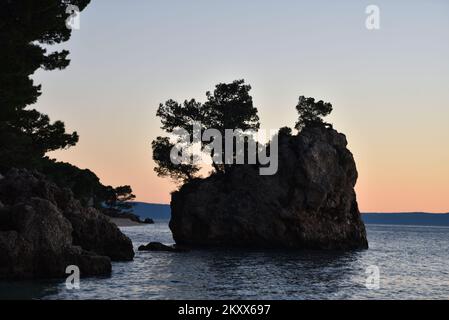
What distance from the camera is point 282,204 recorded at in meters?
69.8

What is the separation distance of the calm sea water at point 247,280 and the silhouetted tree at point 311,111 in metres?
26.2

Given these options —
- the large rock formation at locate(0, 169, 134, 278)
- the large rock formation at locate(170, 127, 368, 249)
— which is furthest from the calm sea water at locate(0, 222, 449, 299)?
the large rock formation at locate(170, 127, 368, 249)

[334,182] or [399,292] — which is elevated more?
[334,182]

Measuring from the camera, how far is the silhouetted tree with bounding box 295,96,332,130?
80.7 m

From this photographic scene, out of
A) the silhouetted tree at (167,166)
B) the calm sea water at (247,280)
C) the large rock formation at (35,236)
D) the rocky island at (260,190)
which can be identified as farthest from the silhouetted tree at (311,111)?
the large rock formation at (35,236)

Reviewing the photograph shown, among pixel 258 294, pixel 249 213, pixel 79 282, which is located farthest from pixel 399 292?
pixel 249 213

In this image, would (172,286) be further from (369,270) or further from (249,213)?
(249,213)

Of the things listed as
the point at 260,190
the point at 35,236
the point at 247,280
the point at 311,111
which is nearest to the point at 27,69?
the point at 35,236

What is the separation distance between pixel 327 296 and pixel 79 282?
14036 mm

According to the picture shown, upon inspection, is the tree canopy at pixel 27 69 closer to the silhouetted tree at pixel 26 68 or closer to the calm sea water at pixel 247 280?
the silhouetted tree at pixel 26 68

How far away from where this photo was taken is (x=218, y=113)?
7969cm

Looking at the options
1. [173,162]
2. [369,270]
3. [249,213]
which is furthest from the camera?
[173,162]

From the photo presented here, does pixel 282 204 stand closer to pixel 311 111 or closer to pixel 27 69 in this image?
pixel 311 111

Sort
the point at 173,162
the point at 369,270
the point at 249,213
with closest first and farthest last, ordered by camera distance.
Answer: the point at 369,270, the point at 249,213, the point at 173,162
